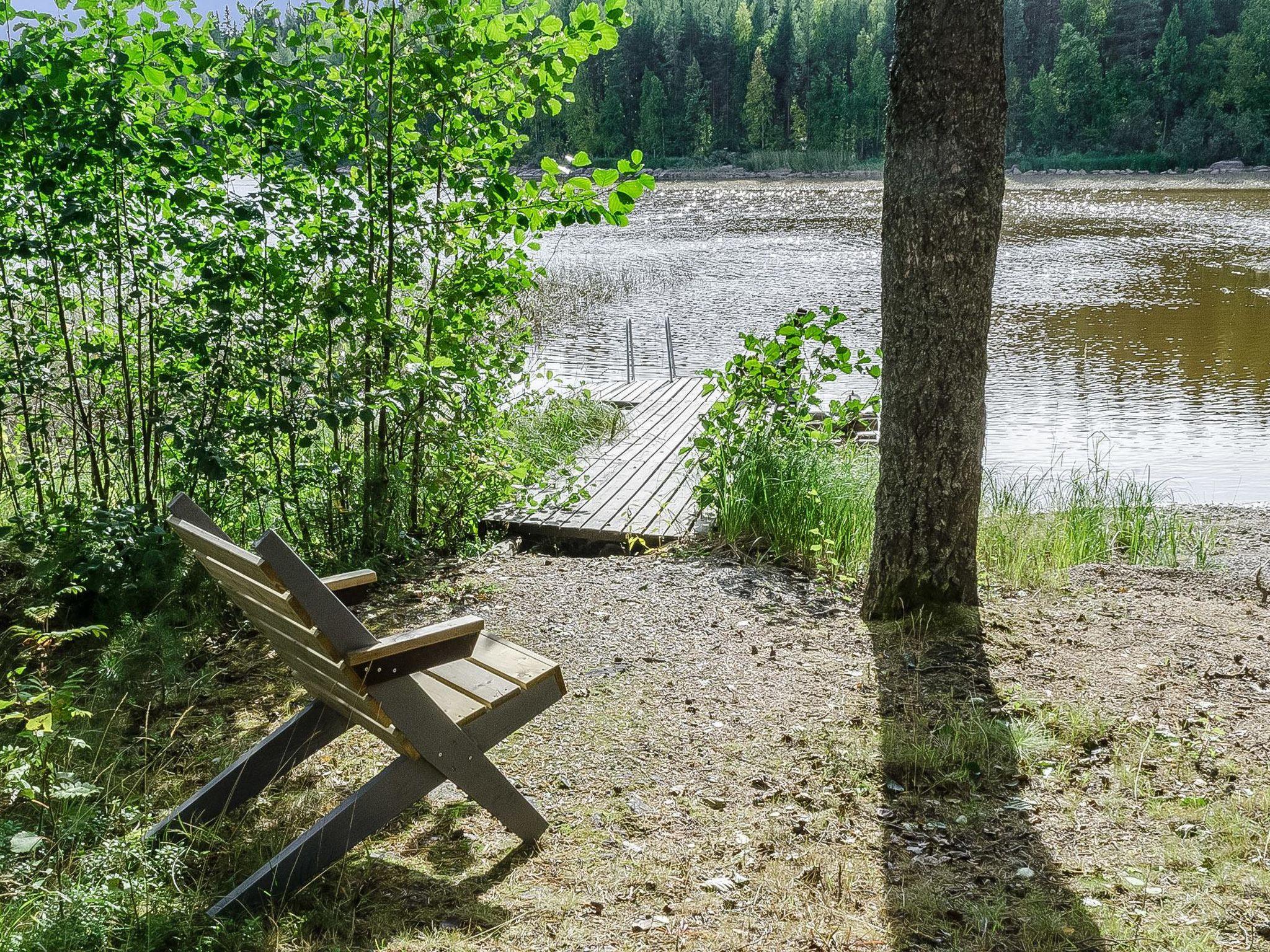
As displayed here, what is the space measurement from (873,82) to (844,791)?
81861 mm

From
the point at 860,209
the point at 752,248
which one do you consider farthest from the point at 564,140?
the point at 752,248

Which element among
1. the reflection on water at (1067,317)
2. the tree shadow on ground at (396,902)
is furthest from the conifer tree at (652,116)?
the tree shadow on ground at (396,902)

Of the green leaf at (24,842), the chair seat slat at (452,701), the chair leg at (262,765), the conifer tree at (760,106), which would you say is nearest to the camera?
the green leaf at (24,842)

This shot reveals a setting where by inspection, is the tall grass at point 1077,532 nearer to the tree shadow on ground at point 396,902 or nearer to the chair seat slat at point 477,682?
the chair seat slat at point 477,682

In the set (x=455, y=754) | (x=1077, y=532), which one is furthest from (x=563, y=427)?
(x=455, y=754)

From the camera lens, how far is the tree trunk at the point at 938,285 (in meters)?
3.85

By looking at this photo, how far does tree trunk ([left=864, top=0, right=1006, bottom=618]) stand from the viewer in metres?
3.85

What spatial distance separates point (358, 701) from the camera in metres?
2.44

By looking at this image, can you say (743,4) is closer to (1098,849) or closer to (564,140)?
(564,140)

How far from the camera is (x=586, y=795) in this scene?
318 centimetres

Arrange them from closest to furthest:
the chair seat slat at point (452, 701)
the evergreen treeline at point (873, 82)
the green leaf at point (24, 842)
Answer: the green leaf at point (24, 842), the chair seat slat at point (452, 701), the evergreen treeline at point (873, 82)

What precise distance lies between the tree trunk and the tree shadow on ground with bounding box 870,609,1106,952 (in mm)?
404

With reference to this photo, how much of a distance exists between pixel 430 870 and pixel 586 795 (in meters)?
0.58

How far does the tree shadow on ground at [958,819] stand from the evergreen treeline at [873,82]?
6809 cm
